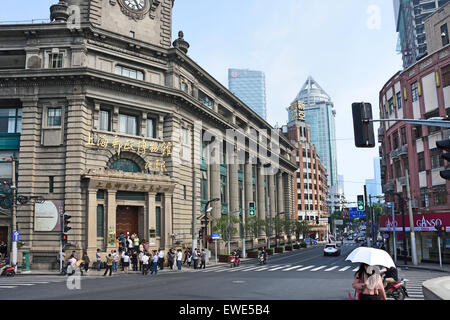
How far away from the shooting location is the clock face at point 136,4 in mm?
42094

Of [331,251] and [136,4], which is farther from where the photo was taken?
[331,251]

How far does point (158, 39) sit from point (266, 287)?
32.1 metres

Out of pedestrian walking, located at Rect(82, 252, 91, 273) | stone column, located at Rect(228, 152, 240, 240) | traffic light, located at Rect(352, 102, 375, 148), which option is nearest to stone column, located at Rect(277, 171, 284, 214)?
stone column, located at Rect(228, 152, 240, 240)

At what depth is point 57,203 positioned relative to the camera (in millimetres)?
34406

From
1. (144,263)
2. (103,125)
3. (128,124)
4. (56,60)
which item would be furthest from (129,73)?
(144,263)

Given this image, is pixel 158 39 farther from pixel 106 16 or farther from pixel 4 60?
pixel 4 60

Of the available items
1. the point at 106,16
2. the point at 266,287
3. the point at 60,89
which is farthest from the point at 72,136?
the point at 266,287

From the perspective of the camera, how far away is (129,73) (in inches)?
1599

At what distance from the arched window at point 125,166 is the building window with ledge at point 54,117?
19.7 ft

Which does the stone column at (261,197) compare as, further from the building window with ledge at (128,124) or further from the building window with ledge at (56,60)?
the building window with ledge at (56,60)

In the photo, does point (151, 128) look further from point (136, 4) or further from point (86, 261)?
point (86, 261)

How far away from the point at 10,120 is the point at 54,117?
14.0ft
